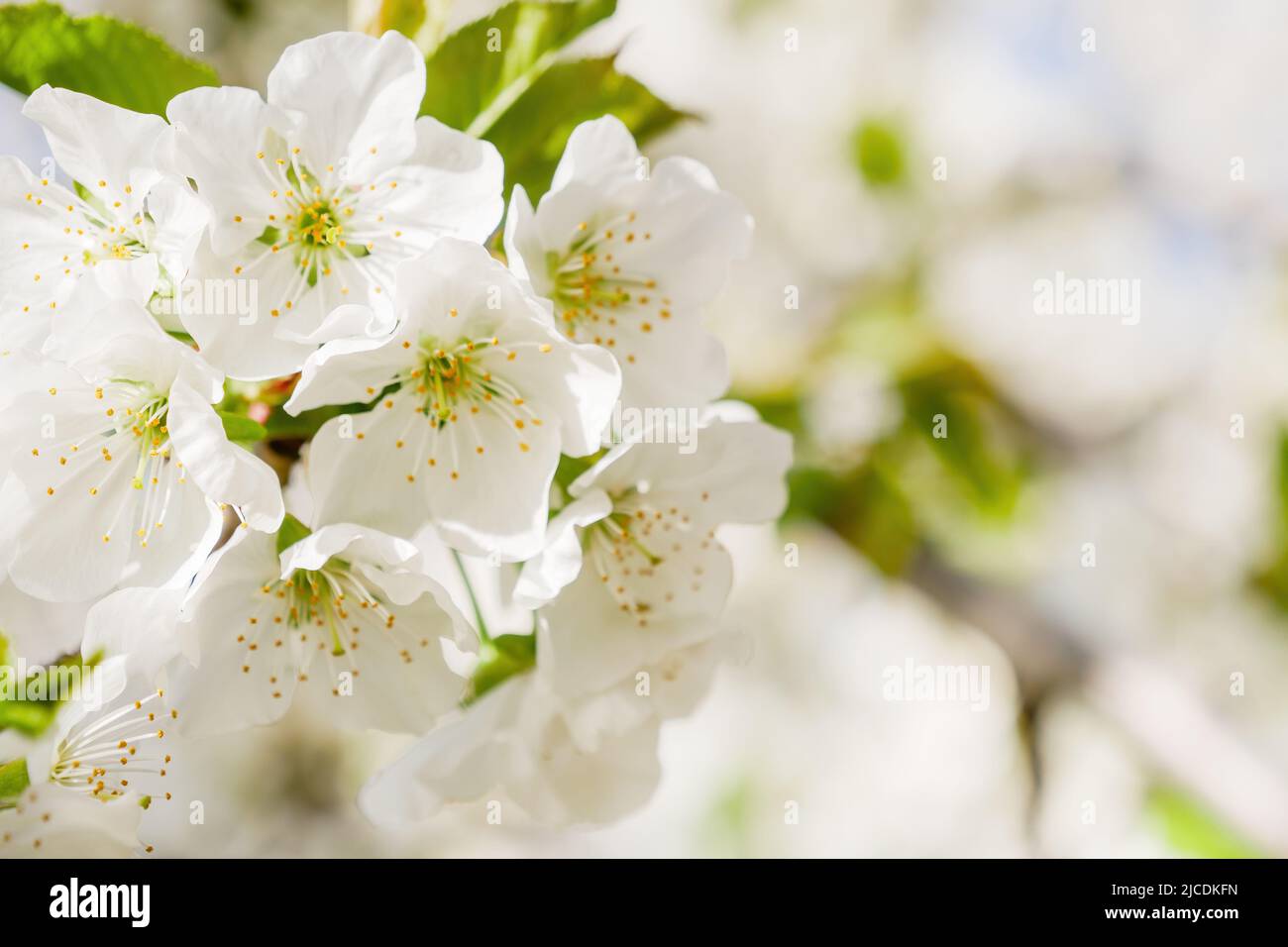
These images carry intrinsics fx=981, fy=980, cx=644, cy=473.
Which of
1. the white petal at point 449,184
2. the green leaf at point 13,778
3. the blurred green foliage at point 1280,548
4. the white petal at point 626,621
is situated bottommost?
the blurred green foliage at point 1280,548

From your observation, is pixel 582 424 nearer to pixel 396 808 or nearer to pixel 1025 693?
pixel 396 808

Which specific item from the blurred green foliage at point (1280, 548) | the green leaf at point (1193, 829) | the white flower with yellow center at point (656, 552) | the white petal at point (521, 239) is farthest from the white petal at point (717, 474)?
the blurred green foliage at point (1280, 548)

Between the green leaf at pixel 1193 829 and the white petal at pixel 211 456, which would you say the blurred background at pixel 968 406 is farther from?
the white petal at pixel 211 456

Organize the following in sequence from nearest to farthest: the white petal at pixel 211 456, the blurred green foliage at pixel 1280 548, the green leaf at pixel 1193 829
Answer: the white petal at pixel 211 456, the green leaf at pixel 1193 829, the blurred green foliage at pixel 1280 548

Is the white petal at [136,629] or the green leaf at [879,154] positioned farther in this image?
the green leaf at [879,154]

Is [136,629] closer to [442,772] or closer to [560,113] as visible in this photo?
[442,772]

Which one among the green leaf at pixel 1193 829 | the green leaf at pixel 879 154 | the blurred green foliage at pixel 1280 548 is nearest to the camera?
the green leaf at pixel 1193 829

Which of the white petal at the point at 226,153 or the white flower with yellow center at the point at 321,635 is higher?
the white petal at the point at 226,153

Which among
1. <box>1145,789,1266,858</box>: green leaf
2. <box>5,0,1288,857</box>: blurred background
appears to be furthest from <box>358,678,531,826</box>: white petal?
<box>1145,789,1266,858</box>: green leaf
